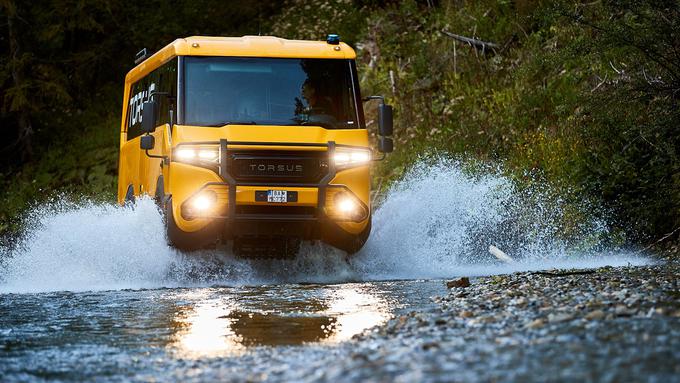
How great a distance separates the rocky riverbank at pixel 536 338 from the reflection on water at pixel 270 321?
0.47 m

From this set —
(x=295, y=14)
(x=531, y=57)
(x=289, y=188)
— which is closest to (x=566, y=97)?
(x=531, y=57)

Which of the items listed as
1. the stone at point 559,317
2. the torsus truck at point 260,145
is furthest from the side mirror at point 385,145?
the stone at point 559,317

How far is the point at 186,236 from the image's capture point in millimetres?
14359

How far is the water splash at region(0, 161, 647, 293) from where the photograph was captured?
14969 millimetres

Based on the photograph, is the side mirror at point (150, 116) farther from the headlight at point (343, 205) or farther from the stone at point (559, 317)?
the stone at point (559, 317)

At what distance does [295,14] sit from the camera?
1297 inches

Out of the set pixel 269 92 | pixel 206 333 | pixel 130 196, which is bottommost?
pixel 206 333

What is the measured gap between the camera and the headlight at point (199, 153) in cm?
1422

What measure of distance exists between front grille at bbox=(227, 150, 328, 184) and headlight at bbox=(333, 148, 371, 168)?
158 millimetres

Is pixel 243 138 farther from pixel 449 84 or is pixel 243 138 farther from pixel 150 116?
pixel 449 84

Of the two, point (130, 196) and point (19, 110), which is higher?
point (19, 110)

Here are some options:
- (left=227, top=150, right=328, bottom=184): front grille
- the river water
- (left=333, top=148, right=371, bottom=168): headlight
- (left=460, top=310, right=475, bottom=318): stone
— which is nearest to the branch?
the river water

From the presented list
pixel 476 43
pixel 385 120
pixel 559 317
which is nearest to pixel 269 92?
pixel 385 120

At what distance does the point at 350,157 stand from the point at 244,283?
1.93 metres
